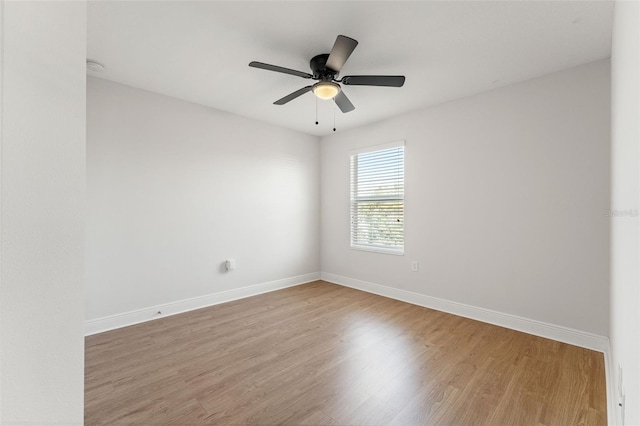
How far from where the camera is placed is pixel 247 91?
306cm

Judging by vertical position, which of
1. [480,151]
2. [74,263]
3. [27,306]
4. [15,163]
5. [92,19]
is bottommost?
[27,306]

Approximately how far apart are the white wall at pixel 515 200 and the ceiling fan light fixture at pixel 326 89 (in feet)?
5.71

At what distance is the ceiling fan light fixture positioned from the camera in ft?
7.46

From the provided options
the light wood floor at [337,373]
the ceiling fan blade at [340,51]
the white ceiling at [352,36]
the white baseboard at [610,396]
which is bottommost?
the light wood floor at [337,373]

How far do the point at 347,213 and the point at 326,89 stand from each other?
2497 mm

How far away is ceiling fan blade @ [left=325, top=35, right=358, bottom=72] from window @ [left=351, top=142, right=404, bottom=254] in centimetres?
200

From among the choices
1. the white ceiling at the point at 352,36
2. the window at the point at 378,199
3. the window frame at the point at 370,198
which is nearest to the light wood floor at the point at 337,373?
the window frame at the point at 370,198

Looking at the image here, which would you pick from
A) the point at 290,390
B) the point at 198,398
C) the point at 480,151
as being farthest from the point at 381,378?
the point at 480,151

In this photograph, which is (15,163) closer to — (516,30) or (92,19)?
(92,19)

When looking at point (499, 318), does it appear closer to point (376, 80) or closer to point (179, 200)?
point (376, 80)

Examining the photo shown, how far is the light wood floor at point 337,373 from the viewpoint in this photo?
1.66 metres

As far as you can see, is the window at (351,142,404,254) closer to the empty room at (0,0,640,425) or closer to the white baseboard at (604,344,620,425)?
the empty room at (0,0,640,425)

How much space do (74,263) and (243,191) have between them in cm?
312

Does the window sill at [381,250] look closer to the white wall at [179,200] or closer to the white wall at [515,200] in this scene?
the white wall at [515,200]
